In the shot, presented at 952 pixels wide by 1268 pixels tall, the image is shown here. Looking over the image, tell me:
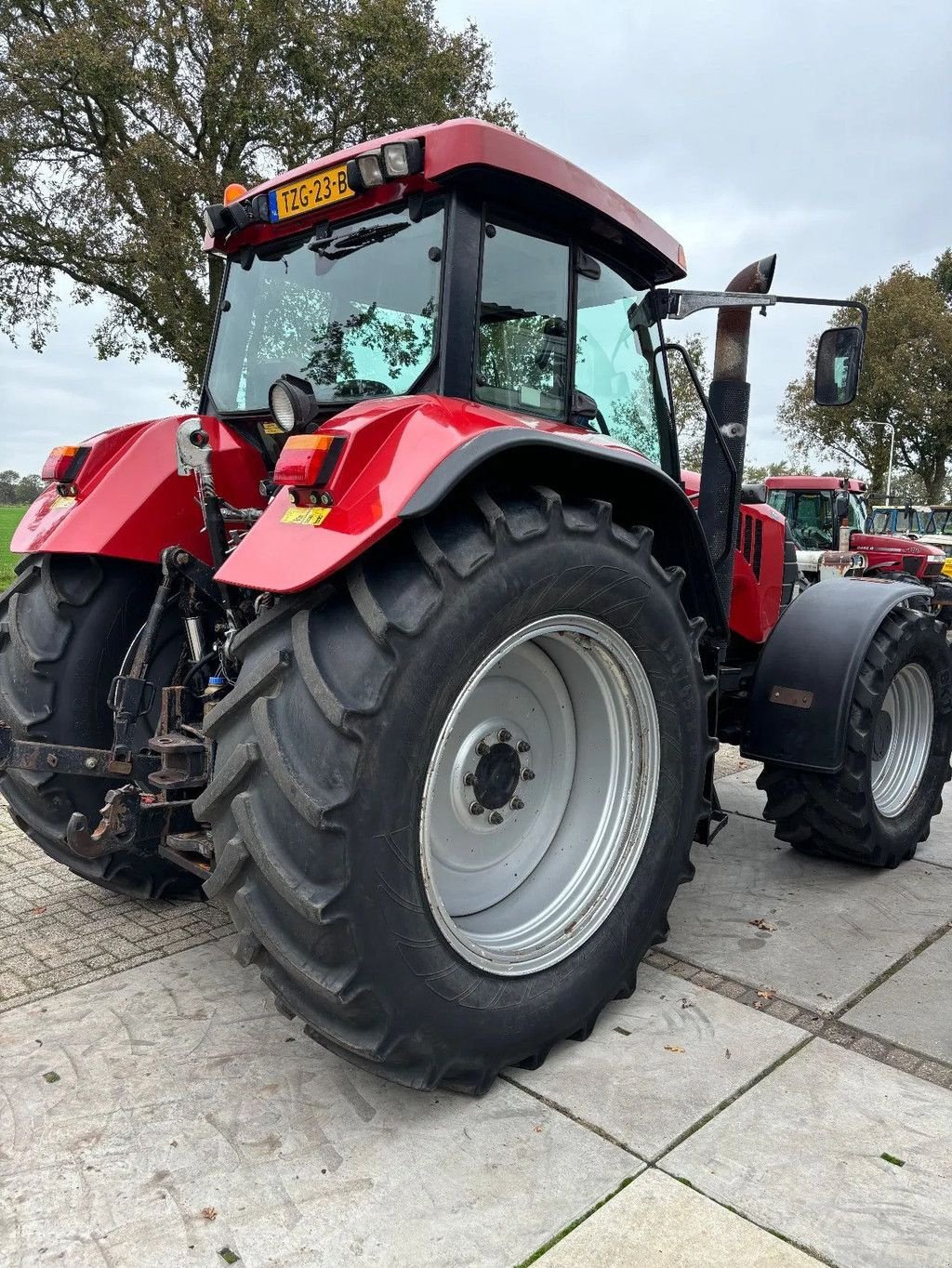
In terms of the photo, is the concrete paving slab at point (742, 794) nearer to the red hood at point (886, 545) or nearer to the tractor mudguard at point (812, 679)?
the tractor mudguard at point (812, 679)

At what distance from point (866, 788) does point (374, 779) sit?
2.43 meters

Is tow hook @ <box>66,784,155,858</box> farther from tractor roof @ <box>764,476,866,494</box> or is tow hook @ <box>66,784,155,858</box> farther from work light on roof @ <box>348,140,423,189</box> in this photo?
tractor roof @ <box>764,476,866,494</box>

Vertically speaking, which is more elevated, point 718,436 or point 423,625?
point 718,436

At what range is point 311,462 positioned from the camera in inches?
82.4

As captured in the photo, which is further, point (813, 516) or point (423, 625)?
point (813, 516)

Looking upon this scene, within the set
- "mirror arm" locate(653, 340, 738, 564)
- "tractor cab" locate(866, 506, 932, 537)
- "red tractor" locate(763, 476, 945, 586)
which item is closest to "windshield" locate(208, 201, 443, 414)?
"mirror arm" locate(653, 340, 738, 564)

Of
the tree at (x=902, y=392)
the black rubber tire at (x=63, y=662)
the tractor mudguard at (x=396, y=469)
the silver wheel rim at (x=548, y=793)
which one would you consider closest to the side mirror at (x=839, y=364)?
the tractor mudguard at (x=396, y=469)

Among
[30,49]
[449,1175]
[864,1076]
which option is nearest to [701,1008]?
[864,1076]

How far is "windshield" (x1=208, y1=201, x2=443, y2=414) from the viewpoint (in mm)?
2645

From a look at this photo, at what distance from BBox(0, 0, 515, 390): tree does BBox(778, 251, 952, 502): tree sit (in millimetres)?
18126

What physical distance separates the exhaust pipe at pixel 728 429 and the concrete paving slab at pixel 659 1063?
1485mm

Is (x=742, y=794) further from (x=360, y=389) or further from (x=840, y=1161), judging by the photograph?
(x=360, y=389)

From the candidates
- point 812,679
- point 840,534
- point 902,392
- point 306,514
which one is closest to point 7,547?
point 812,679

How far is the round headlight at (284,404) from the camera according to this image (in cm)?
247
